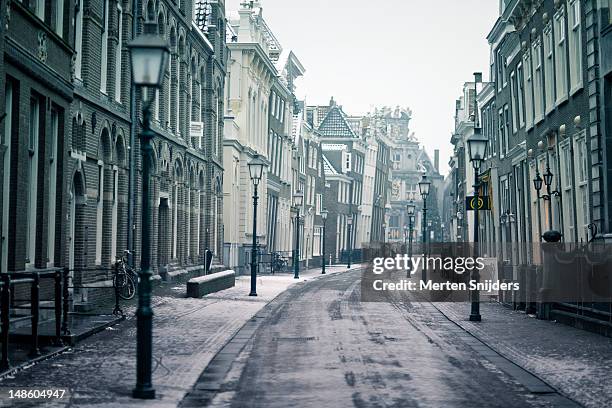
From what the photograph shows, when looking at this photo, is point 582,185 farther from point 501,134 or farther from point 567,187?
point 501,134

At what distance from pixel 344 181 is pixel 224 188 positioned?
4306 cm

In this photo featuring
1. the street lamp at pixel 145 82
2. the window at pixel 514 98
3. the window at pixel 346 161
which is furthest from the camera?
the window at pixel 346 161

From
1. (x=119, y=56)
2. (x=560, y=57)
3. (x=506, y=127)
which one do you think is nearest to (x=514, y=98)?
(x=506, y=127)

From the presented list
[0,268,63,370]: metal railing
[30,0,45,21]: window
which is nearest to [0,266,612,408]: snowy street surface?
[0,268,63,370]: metal railing

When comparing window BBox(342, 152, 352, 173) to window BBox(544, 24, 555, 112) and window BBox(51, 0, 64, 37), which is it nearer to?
window BBox(544, 24, 555, 112)

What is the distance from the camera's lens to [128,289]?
2583 cm

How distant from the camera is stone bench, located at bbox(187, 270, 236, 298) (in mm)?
28547

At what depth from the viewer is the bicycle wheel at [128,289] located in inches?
1013

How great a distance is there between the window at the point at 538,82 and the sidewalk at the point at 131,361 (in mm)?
10224

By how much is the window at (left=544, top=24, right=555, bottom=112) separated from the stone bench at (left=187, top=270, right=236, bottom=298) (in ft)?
36.6

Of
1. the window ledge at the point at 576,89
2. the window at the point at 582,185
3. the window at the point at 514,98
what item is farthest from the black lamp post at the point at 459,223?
the window ledge at the point at 576,89

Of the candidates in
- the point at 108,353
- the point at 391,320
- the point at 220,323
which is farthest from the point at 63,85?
the point at 391,320

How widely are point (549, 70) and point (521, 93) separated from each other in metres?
5.00

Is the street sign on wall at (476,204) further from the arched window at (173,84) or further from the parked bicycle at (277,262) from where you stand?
the parked bicycle at (277,262)
